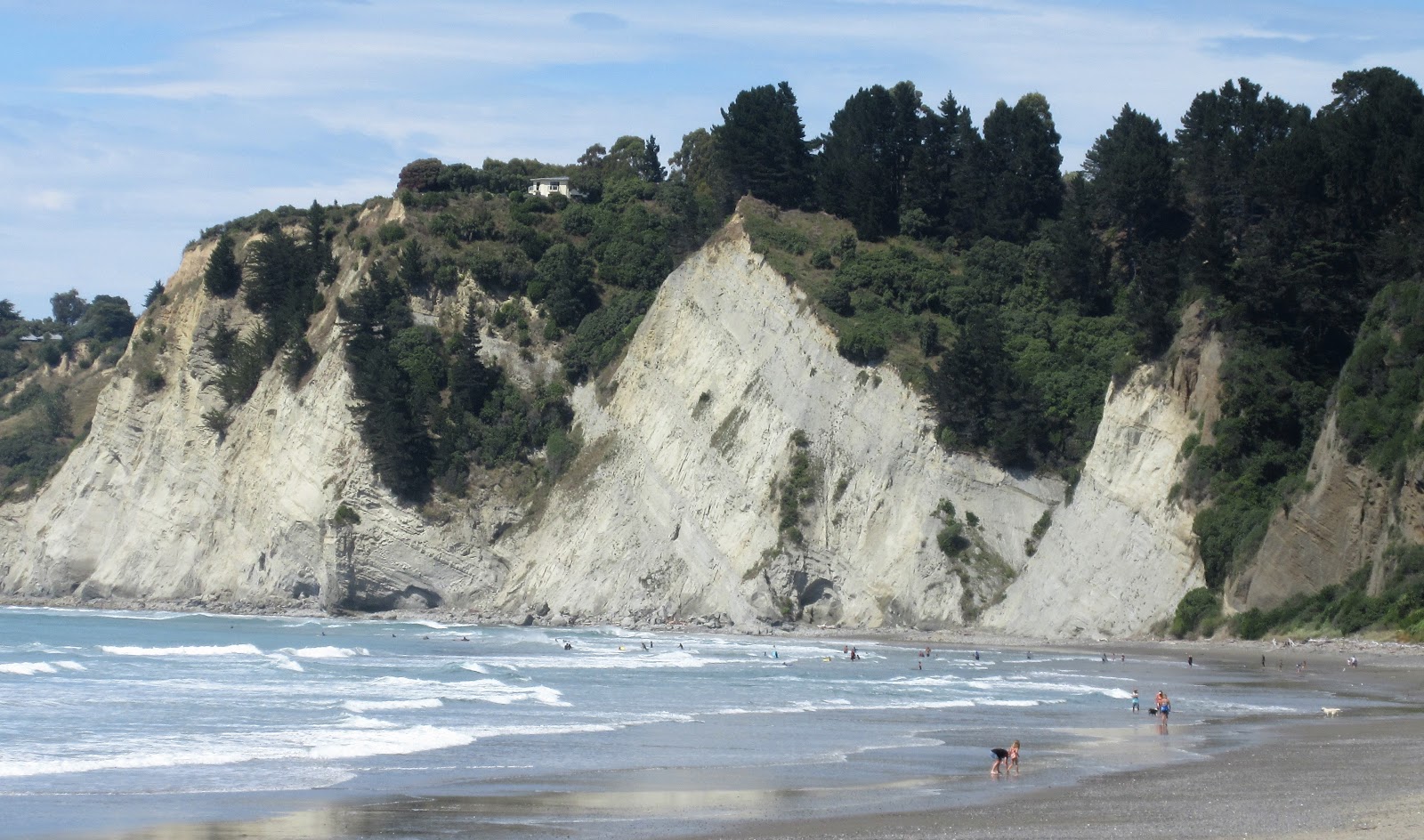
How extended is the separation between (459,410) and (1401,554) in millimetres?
41561

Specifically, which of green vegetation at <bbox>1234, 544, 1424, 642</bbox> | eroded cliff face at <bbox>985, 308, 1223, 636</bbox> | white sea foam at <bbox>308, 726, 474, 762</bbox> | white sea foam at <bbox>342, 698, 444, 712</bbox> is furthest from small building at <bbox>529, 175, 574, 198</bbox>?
white sea foam at <bbox>308, 726, 474, 762</bbox>

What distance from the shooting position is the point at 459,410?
66.1 metres

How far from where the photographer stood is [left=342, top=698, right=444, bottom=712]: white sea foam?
29297mm

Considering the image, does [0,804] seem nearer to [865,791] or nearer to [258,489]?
[865,791]

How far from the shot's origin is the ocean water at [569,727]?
18281 mm

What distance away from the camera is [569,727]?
26953mm

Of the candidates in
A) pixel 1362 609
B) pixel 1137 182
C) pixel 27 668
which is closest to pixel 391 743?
pixel 27 668

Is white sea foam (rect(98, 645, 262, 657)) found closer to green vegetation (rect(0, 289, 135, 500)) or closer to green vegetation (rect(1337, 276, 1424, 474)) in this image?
green vegetation (rect(1337, 276, 1424, 474))

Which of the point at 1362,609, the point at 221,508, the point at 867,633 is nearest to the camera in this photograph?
the point at 1362,609

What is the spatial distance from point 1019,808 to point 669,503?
4173cm

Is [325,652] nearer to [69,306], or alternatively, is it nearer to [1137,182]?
[1137,182]

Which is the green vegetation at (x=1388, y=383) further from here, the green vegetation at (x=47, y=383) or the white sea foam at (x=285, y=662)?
the green vegetation at (x=47, y=383)

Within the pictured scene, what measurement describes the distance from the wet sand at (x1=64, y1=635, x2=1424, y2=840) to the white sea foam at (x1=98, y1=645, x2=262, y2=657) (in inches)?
1077

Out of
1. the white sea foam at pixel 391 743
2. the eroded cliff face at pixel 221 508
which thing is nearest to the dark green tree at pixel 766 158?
the eroded cliff face at pixel 221 508
